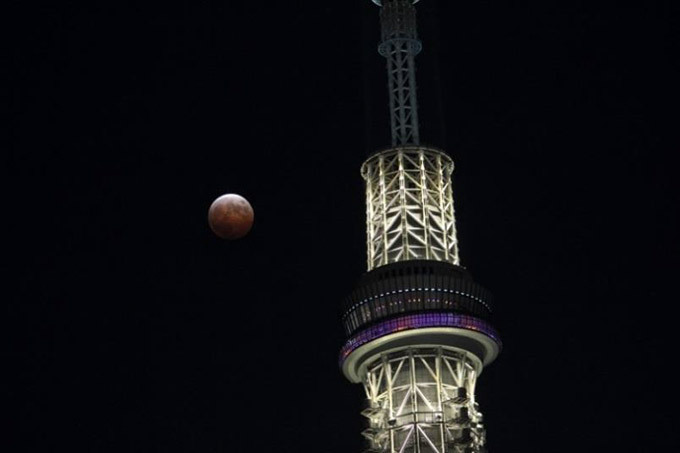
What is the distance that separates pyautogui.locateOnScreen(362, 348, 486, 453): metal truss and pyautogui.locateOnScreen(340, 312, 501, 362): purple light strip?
3421 mm

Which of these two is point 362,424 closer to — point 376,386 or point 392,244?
point 376,386

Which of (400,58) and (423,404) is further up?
(400,58)

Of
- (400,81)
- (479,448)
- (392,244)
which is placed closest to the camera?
(479,448)

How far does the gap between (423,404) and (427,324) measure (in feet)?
30.0

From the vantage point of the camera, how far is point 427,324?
5187 inches

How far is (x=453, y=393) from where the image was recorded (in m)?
134

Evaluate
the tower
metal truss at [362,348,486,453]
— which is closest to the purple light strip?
the tower

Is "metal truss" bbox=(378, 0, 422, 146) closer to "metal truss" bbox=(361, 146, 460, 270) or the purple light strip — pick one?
"metal truss" bbox=(361, 146, 460, 270)

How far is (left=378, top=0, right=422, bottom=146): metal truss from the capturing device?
15462cm

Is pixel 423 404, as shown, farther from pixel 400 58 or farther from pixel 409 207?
pixel 400 58

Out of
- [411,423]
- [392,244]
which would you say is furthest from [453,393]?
[392,244]

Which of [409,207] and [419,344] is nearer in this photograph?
[419,344]

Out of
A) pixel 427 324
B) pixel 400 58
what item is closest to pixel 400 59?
pixel 400 58

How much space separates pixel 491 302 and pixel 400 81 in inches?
1429
